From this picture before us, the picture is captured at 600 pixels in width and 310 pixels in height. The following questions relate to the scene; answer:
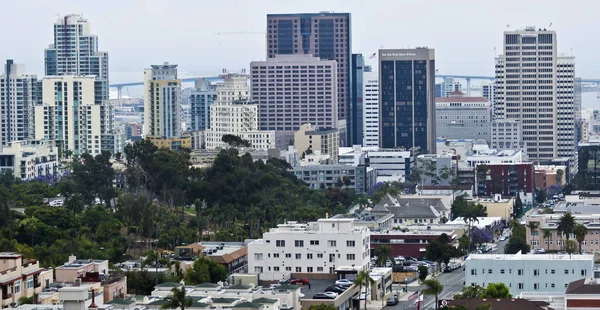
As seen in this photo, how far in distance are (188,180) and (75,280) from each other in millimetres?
44314

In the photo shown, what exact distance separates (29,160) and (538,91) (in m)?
52.0

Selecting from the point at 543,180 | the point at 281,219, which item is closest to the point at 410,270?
the point at 281,219

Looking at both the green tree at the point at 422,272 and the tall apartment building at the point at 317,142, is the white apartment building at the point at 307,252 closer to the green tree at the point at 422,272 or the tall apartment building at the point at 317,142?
the green tree at the point at 422,272

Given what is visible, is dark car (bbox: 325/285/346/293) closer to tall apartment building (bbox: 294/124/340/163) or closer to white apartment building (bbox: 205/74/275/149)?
tall apartment building (bbox: 294/124/340/163)

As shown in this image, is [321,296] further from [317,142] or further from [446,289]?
[317,142]

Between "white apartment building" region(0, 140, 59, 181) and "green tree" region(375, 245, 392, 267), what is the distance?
54.3 metres

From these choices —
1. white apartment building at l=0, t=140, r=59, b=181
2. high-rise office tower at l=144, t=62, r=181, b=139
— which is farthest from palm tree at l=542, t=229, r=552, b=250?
high-rise office tower at l=144, t=62, r=181, b=139

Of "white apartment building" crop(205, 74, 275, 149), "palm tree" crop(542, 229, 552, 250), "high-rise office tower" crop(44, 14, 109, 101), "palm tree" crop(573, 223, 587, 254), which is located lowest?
"palm tree" crop(542, 229, 552, 250)

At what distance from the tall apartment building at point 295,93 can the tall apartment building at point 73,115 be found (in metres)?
27.0

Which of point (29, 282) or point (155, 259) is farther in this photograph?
point (155, 259)

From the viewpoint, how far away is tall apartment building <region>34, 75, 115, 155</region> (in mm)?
160000

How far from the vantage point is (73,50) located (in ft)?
636

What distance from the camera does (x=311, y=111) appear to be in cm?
18662

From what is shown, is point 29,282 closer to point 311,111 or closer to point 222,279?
point 222,279
